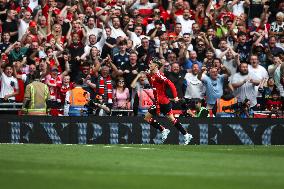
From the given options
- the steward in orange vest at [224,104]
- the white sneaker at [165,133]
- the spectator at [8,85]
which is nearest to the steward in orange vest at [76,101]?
the spectator at [8,85]

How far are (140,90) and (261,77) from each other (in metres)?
3.72

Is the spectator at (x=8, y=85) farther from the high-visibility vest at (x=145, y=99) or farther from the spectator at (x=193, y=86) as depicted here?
the spectator at (x=193, y=86)

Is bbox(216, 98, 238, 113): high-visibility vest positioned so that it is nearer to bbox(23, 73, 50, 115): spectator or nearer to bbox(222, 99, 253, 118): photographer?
bbox(222, 99, 253, 118): photographer

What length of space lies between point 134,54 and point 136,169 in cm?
1172

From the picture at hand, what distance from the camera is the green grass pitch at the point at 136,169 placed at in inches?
436

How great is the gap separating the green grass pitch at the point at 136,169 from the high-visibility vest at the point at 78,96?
222 inches

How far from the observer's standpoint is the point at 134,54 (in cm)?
2484

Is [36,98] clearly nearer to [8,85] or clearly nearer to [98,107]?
[8,85]

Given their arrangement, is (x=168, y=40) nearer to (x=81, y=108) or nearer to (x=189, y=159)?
(x=81, y=108)

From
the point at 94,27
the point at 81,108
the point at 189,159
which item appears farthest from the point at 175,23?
the point at 189,159

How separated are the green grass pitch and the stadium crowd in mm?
6203

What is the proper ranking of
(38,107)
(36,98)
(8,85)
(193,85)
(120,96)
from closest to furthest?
(36,98) < (38,107) < (8,85) < (120,96) < (193,85)

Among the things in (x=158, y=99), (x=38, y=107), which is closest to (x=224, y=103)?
(x=158, y=99)

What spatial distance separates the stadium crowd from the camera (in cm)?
2444
